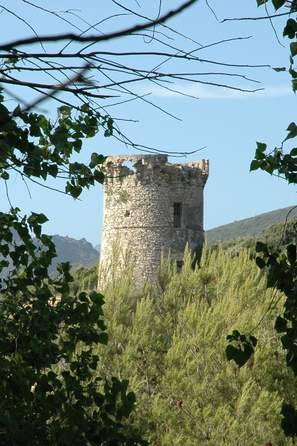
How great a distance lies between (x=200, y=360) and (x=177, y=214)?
72.0 feet

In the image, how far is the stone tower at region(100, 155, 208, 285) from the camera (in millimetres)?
33906

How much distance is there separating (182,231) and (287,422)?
100 feet

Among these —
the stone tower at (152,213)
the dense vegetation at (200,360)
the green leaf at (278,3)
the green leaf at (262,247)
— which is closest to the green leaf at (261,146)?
the green leaf at (262,247)

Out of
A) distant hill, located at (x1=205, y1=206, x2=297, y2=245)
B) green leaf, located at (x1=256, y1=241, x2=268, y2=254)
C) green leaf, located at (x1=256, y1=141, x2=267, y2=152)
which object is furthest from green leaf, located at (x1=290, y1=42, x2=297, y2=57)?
distant hill, located at (x1=205, y1=206, x2=297, y2=245)

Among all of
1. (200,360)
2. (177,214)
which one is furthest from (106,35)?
(177,214)

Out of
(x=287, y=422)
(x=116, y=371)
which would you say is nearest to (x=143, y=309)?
(x=116, y=371)

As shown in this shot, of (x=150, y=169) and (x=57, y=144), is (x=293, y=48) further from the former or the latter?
(x=150, y=169)

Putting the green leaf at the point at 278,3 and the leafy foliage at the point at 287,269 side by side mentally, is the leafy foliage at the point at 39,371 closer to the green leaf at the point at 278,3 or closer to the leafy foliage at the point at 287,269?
the leafy foliage at the point at 287,269

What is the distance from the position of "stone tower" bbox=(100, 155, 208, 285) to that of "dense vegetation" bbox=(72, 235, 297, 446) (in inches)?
723

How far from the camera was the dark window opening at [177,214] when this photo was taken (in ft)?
114

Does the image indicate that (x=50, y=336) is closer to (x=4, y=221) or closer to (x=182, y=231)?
(x=4, y=221)

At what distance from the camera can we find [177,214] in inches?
1368

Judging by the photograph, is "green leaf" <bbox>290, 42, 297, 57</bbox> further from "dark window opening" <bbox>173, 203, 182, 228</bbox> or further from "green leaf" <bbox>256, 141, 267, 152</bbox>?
"dark window opening" <bbox>173, 203, 182, 228</bbox>

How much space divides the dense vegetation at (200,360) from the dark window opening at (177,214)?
62.5 ft
